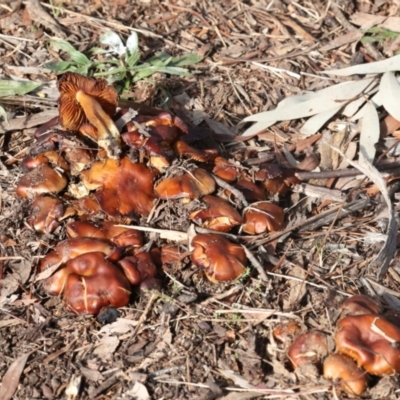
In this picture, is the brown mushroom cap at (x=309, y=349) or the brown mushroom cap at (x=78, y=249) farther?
the brown mushroom cap at (x=78, y=249)

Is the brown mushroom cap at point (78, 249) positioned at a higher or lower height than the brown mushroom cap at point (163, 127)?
lower

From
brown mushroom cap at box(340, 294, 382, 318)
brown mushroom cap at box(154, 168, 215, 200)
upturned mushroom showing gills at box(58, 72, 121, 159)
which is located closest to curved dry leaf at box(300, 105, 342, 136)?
brown mushroom cap at box(154, 168, 215, 200)

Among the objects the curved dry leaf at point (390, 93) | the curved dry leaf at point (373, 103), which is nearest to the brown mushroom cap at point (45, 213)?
the curved dry leaf at point (373, 103)

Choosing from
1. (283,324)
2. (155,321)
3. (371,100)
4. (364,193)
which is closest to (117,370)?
(155,321)

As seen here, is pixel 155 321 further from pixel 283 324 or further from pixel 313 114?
pixel 313 114

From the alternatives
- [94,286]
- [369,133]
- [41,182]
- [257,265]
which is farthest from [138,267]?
[369,133]

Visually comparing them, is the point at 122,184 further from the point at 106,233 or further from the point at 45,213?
the point at 45,213

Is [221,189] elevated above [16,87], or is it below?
above

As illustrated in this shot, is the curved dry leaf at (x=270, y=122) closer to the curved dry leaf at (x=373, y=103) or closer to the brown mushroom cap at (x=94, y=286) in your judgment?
the curved dry leaf at (x=373, y=103)
